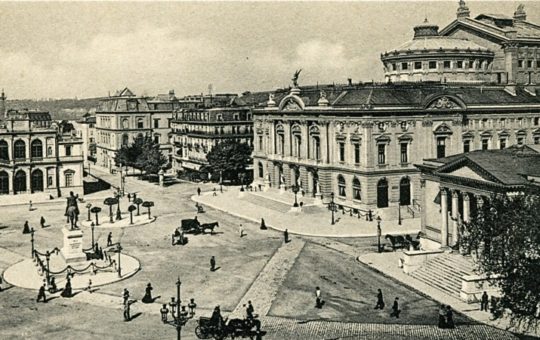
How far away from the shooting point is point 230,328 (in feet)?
103

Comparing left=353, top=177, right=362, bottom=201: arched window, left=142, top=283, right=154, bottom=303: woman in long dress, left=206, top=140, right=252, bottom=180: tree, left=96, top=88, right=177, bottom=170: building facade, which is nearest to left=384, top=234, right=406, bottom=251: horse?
left=353, top=177, right=362, bottom=201: arched window

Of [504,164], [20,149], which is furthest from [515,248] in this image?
[20,149]

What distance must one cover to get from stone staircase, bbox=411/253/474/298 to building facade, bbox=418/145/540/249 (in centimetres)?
207

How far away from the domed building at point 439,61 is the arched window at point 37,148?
46.7 m

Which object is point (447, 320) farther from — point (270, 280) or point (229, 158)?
point (229, 158)

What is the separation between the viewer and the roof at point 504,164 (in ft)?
137

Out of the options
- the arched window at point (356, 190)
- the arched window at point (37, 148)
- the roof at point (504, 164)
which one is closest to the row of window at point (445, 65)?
the arched window at point (356, 190)

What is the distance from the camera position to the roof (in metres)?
41.7

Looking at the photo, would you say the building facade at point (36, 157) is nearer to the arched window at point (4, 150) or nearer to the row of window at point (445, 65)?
the arched window at point (4, 150)

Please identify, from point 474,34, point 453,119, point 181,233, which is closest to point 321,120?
point 453,119

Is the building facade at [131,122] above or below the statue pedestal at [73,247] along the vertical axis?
above

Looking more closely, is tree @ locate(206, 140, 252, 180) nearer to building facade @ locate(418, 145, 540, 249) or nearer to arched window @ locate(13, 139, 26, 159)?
arched window @ locate(13, 139, 26, 159)

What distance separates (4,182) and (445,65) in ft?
195

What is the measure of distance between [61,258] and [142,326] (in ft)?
56.7
